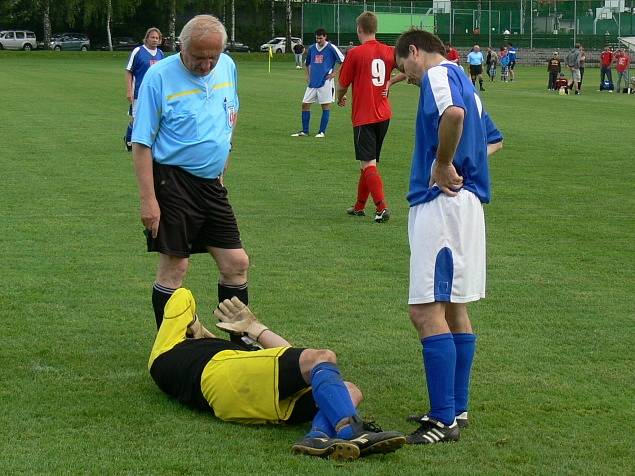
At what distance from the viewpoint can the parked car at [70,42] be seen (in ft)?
254

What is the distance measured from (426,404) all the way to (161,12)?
78.7 meters

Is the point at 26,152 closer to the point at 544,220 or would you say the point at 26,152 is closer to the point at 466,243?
the point at 544,220

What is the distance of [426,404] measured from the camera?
231 inches

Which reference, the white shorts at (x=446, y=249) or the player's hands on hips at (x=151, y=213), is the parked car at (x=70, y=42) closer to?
the player's hands on hips at (x=151, y=213)

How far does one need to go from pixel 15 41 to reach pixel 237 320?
241 ft

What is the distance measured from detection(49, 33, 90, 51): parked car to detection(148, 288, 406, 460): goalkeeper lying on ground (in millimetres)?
73660

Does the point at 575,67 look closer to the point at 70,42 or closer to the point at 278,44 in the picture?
the point at 278,44

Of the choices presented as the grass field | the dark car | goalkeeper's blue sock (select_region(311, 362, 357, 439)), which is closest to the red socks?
the grass field

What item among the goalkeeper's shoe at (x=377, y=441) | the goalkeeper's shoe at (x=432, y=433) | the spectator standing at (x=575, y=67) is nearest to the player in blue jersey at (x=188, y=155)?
the goalkeeper's shoe at (x=432, y=433)

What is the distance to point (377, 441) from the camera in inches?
190

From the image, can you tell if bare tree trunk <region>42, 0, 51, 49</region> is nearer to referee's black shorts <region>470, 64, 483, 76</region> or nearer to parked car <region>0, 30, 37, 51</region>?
parked car <region>0, 30, 37, 51</region>

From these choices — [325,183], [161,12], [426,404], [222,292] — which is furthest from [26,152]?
[161,12]

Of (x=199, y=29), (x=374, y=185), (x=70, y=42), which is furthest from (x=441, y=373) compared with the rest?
(x=70, y=42)

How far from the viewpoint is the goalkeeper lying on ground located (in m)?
4.96
